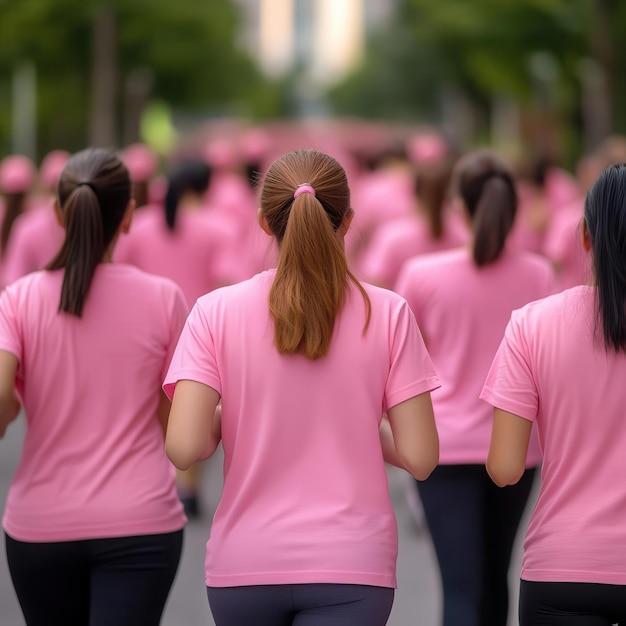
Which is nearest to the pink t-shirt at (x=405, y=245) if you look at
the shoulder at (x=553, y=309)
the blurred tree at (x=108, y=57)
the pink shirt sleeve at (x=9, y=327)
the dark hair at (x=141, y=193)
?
the dark hair at (x=141, y=193)

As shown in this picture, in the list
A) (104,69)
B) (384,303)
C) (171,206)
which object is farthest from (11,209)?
(104,69)

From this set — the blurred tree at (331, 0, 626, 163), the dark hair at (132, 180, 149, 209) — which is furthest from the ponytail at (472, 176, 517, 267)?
the blurred tree at (331, 0, 626, 163)

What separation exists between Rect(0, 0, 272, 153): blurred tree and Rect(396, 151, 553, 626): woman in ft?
106

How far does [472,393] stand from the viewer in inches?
199

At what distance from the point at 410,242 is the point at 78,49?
37155 mm

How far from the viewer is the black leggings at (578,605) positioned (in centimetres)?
333

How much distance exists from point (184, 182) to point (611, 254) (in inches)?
221

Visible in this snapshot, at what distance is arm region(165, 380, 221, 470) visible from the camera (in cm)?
329

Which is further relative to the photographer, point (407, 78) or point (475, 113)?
point (407, 78)

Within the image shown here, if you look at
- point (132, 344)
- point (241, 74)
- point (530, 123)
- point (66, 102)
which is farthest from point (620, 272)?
point (241, 74)

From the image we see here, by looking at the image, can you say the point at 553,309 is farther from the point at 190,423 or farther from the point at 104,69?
the point at 104,69

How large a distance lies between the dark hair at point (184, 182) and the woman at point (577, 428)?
17.1 ft

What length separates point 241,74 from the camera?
64188 millimetres

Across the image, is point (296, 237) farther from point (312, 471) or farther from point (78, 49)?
point (78, 49)
